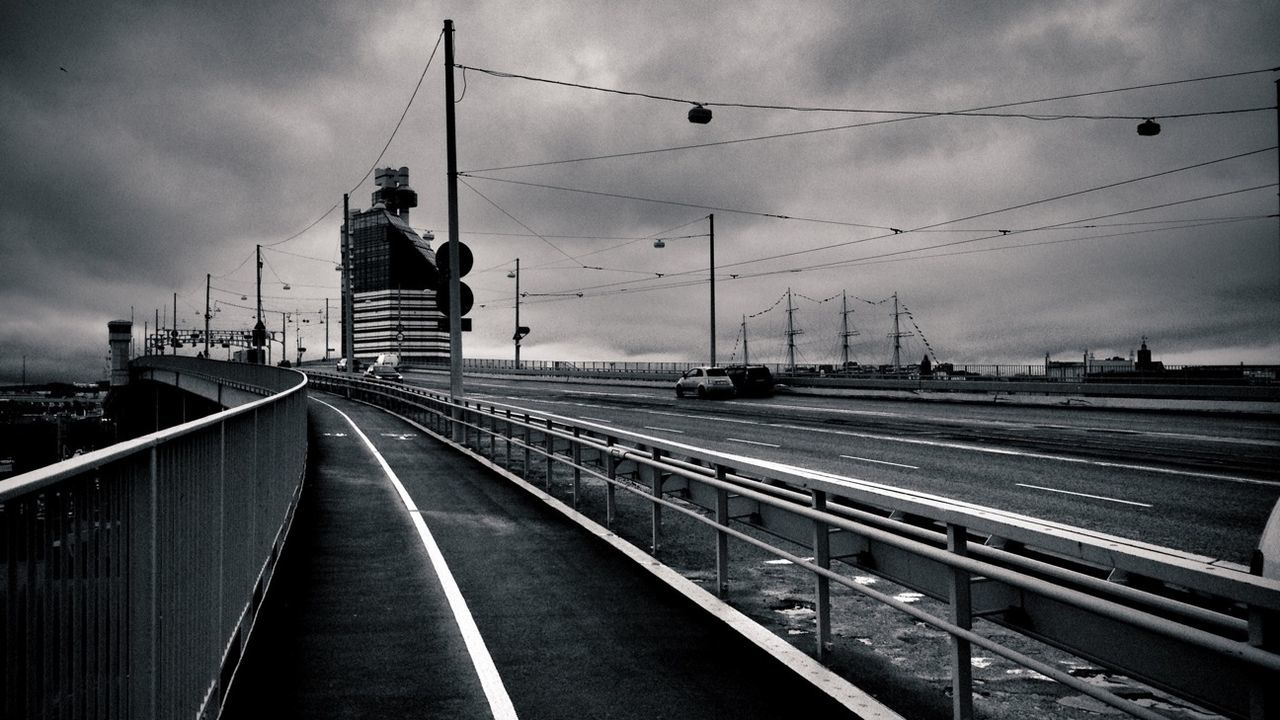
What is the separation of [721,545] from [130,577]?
4.76 metres

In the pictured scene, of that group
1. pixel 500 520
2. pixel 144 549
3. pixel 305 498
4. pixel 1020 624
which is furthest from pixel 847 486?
pixel 305 498

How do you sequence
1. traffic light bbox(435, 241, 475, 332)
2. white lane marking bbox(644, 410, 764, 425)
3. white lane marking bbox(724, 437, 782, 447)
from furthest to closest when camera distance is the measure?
1. white lane marking bbox(644, 410, 764, 425)
2. white lane marking bbox(724, 437, 782, 447)
3. traffic light bbox(435, 241, 475, 332)

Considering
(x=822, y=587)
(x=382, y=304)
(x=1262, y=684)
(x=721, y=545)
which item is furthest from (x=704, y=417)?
(x=382, y=304)

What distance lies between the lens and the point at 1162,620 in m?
2.86

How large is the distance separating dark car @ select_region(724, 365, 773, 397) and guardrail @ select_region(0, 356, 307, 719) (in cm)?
3890

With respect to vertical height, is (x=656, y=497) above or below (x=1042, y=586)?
below

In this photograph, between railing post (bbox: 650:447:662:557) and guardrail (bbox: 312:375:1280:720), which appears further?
railing post (bbox: 650:447:662:557)

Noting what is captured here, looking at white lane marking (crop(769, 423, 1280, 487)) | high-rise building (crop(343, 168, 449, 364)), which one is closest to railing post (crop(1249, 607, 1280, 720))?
white lane marking (crop(769, 423, 1280, 487))

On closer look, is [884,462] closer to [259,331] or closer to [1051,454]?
A: [1051,454]

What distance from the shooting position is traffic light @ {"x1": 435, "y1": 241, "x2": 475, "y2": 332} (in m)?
17.8

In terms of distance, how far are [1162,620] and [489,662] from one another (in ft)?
13.6

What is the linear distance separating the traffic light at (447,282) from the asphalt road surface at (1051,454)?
657cm

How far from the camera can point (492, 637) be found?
6207mm

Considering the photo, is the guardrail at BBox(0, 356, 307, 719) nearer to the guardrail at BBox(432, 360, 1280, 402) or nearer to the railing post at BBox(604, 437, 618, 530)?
the railing post at BBox(604, 437, 618, 530)
